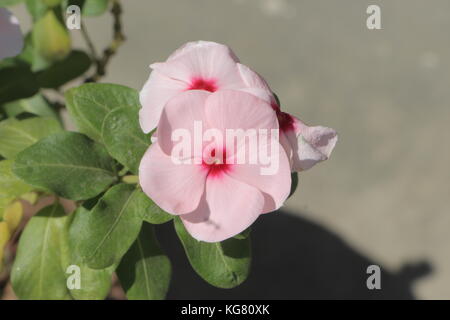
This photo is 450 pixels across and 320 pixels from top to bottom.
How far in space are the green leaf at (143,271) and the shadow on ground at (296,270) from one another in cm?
69

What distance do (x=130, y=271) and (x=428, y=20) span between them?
58.9 inches

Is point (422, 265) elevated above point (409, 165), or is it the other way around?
point (409, 165)

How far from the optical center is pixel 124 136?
2.44ft

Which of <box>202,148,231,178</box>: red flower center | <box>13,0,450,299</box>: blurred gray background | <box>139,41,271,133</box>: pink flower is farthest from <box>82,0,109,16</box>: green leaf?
<box>13,0,450,299</box>: blurred gray background

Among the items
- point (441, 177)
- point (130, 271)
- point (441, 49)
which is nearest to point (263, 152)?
point (130, 271)

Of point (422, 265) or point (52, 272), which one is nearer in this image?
point (52, 272)

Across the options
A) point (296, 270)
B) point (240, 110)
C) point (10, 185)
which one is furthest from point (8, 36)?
point (296, 270)

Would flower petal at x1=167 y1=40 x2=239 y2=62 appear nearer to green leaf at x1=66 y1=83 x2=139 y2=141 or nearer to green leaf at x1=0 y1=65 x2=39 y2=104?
green leaf at x1=66 y1=83 x2=139 y2=141

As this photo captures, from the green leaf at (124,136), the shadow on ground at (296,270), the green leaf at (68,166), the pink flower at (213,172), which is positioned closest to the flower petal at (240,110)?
the pink flower at (213,172)

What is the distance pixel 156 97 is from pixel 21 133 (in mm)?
364

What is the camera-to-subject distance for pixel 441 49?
76.3 inches

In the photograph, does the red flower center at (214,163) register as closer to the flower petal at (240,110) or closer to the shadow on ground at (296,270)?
the flower petal at (240,110)

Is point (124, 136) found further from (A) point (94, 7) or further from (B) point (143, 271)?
(A) point (94, 7)

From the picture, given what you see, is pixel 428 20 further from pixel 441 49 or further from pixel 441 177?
pixel 441 177
